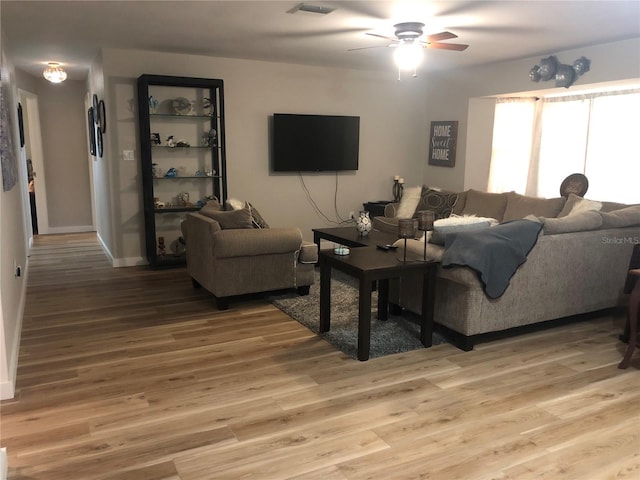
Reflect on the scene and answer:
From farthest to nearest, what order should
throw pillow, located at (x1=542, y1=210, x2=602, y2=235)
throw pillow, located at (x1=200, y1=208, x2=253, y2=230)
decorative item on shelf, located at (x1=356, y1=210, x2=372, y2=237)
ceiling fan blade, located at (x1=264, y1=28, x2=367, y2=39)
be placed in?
decorative item on shelf, located at (x1=356, y1=210, x2=372, y2=237) → ceiling fan blade, located at (x1=264, y1=28, x2=367, y2=39) → throw pillow, located at (x1=200, y1=208, x2=253, y2=230) → throw pillow, located at (x1=542, y1=210, x2=602, y2=235)

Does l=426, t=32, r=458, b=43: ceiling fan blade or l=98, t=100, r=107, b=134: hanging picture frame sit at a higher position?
l=426, t=32, r=458, b=43: ceiling fan blade

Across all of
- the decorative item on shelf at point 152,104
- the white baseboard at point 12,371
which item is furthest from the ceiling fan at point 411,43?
the white baseboard at point 12,371

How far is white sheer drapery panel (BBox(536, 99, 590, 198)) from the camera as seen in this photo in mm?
6348

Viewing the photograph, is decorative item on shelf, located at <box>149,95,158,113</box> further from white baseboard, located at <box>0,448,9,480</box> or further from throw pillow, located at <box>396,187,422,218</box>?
white baseboard, located at <box>0,448,9,480</box>

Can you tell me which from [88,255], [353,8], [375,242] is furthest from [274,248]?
[88,255]

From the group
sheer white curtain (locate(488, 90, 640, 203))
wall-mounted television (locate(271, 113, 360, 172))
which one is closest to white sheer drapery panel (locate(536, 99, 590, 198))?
sheer white curtain (locate(488, 90, 640, 203))

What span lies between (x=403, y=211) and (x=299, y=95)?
202 centimetres

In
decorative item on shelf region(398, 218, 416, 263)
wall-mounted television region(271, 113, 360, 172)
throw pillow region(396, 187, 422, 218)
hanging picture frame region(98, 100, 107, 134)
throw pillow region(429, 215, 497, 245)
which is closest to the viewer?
decorative item on shelf region(398, 218, 416, 263)

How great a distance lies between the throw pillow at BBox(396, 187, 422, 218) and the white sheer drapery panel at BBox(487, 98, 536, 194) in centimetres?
126

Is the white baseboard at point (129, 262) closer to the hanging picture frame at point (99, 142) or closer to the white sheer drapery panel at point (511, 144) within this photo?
the hanging picture frame at point (99, 142)

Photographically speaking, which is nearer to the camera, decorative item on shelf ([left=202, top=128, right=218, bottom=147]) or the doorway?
decorative item on shelf ([left=202, top=128, right=218, bottom=147])

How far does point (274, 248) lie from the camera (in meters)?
4.56

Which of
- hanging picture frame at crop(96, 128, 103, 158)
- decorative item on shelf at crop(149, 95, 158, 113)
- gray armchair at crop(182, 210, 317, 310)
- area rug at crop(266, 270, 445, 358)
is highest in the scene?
decorative item on shelf at crop(149, 95, 158, 113)

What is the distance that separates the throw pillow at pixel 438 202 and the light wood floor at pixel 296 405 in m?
2.41
